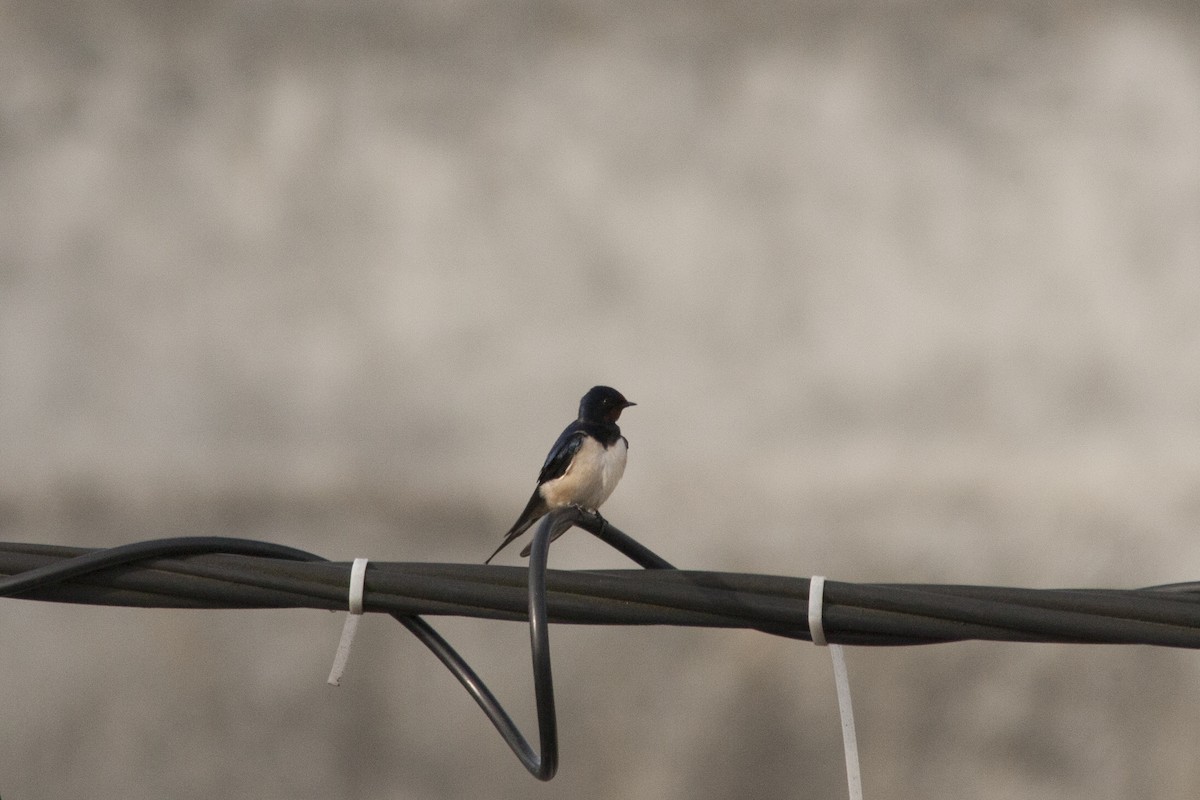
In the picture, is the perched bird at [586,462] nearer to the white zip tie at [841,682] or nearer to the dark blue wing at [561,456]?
the dark blue wing at [561,456]

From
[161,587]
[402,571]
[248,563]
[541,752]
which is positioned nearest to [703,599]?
[541,752]

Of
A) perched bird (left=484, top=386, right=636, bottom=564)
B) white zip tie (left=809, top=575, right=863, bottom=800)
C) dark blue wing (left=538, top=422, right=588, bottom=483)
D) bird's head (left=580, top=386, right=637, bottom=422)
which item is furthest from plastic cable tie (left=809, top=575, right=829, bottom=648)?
bird's head (left=580, top=386, right=637, bottom=422)

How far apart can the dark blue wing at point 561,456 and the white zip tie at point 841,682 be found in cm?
168

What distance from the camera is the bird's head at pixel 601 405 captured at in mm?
3373

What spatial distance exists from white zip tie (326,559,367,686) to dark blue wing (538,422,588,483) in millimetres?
1518

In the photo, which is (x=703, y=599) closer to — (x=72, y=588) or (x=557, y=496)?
(x=72, y=588)

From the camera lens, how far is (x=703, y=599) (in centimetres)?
155

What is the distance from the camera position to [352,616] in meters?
1.68

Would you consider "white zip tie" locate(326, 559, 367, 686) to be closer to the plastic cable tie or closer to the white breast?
the plastic cable tie

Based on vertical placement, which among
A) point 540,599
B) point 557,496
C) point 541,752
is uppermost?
point 557,496

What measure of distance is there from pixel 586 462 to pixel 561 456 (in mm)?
75

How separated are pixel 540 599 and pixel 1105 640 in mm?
508

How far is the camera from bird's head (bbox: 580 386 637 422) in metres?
3.37

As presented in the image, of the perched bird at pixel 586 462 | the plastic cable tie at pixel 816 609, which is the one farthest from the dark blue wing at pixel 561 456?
the plastic cable tie at pixel 816 609
